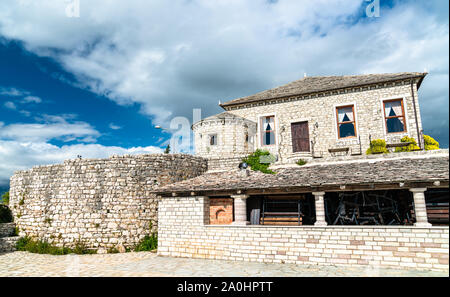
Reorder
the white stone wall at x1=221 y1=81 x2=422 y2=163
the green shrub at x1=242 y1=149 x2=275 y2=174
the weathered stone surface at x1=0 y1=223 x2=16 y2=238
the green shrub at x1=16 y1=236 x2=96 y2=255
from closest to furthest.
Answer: the green shrub at x1=242 y1=149 x2=275 y2=174, the green shrub at x1=16 y1=236 x2=96 y2=255, the weathered stone surface at x1=0 y1=223 x2=16 y2=238, the white stone wall at x1=221 y1=81 x2=422 y2=163

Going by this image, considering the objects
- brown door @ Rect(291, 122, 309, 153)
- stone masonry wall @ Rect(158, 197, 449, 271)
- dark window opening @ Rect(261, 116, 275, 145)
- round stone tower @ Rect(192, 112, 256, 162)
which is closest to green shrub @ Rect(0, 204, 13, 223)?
stone masonry wall @ Rect(158, 197, 449, 271)

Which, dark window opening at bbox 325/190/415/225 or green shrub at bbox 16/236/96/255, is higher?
dark window opening at bbox 325/190/415/225

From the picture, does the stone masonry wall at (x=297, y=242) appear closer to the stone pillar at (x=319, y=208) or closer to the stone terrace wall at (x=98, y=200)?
the stone pillar at (x=319, y=208)

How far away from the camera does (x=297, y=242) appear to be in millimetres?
8797

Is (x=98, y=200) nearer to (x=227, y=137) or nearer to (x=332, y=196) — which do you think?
(x=227, y=137)

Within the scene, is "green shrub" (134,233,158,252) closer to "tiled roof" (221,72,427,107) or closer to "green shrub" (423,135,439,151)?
"tiled roof" (221,72,427,107)

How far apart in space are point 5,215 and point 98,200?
20.1ft

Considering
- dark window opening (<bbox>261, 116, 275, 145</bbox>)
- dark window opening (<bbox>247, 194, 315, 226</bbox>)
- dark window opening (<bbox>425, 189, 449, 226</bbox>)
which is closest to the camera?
dark window opening (<bbox>425, 189, 449, 226</bbox>)

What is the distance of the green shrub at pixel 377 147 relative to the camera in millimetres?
14547

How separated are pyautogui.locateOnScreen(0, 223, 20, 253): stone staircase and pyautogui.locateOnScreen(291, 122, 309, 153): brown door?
15595 mm

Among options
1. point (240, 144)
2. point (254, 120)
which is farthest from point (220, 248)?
point (254, 120)

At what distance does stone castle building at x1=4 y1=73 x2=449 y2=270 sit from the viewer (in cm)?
824

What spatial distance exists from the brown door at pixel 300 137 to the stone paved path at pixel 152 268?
9781mm
